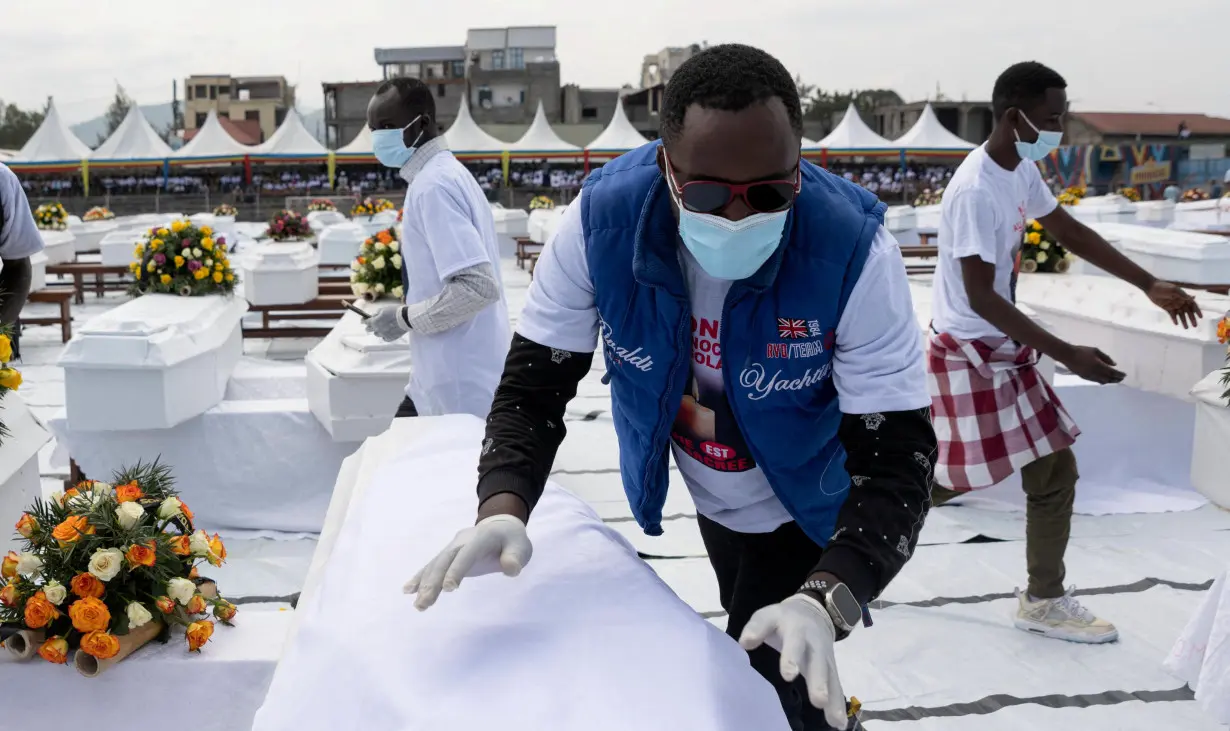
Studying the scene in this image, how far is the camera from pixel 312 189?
28.1 m

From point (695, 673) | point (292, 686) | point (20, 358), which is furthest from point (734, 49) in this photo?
point (20, 358)

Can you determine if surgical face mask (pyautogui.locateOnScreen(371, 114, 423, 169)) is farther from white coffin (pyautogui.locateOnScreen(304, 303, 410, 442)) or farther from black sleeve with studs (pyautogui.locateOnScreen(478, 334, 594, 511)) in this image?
black sleeve with studs (pyautogui.locateOnScreen(478, 334, 594, 511))

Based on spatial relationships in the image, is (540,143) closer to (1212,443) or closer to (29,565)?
(1212,443)

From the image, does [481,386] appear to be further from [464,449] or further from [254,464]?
[254,464]

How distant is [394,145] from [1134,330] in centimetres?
300

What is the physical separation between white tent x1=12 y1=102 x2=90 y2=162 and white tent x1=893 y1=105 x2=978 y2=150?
1877cm

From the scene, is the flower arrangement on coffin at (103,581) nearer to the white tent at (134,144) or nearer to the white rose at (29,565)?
the white rose at (29,565)

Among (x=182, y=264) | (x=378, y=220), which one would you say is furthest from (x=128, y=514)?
(x=378, y=220)

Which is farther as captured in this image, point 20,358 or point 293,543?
point 20,358

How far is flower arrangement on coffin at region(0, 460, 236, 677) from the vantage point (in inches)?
68.9

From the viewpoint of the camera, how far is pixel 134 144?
2455 centimetres

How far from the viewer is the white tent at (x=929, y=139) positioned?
2470cm

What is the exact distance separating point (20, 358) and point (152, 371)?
4.59m

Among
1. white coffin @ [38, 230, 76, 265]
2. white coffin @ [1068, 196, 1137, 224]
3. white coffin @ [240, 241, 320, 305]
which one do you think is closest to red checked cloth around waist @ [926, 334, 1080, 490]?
white coffin @ [240, 241, 320, 305]
